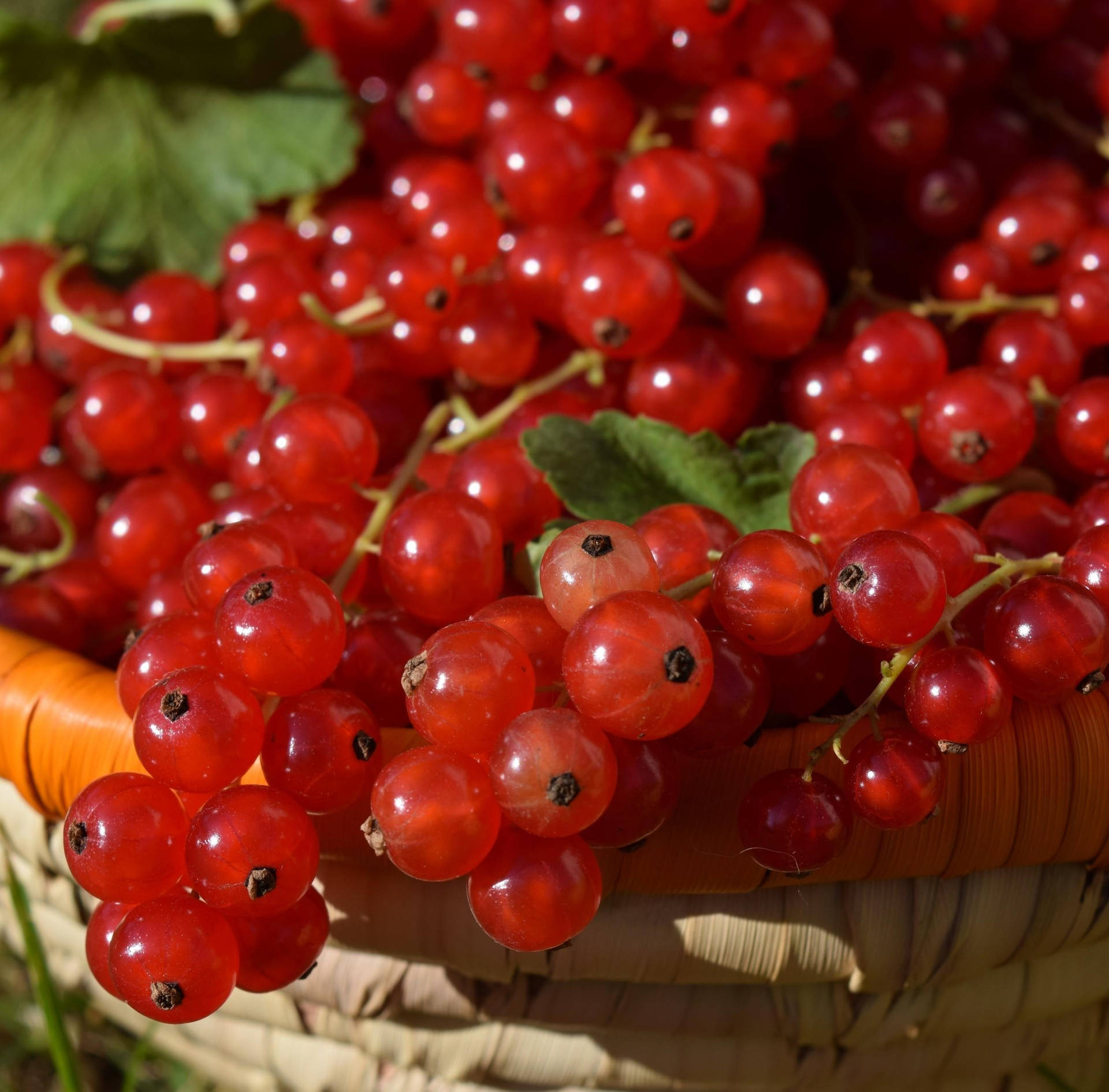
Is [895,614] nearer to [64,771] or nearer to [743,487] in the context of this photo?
[743,487]

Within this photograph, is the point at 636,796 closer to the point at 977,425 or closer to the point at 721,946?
the point at 721,946

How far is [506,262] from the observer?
62 cm

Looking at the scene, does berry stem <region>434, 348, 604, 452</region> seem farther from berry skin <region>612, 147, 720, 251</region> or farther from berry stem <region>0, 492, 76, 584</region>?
berry stem <region>0, 492, 76, 584</region>

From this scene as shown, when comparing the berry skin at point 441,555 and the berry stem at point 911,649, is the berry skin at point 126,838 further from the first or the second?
the berry stem at point 911,649

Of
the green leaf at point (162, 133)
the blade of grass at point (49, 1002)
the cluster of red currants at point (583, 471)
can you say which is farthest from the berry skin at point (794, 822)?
the green leaf at point (162, 133)

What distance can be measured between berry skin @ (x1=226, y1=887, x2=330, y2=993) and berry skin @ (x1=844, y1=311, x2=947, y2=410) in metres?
0.39

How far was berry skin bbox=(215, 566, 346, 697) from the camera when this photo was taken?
1.38 feet

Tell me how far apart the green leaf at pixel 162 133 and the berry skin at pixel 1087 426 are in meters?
0.53

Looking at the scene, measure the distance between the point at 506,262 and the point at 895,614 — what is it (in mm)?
328

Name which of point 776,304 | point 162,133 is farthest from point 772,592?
point 162,133

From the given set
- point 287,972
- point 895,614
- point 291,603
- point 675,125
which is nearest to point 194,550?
point 291,603

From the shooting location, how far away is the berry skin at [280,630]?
0.42 m

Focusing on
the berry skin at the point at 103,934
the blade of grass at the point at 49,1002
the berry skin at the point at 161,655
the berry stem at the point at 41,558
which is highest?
the berry skin at the point at 161,655

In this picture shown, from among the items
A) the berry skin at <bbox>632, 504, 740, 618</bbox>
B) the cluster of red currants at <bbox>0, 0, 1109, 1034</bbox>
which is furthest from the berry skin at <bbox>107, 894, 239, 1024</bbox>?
the berry skin at <bbox>632, 504, 740, 618</bbox>
